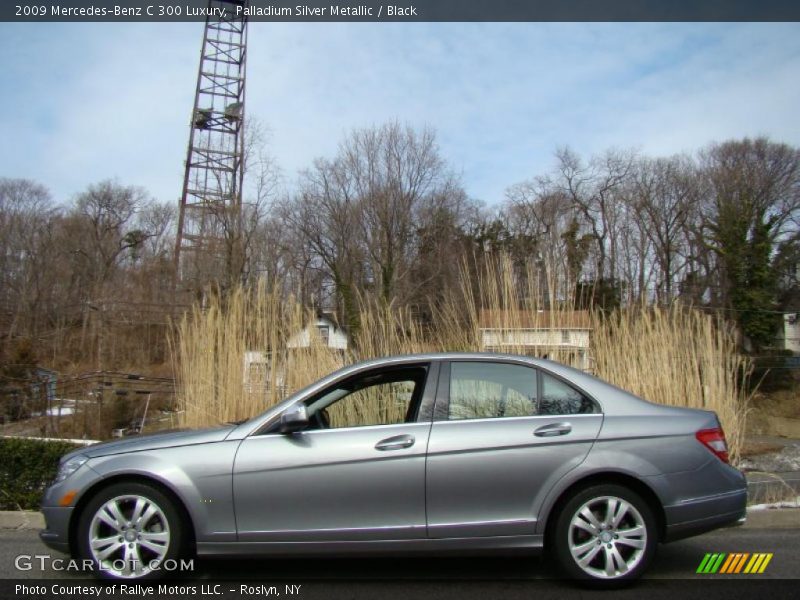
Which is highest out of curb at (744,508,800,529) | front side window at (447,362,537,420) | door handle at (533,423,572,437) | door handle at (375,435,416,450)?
front side window at (447,362,537,420)

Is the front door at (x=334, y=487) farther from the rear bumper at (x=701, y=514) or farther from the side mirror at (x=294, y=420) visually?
the rear bumper at (x=701, y=514)

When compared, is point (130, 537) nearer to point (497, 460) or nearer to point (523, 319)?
point (497, 460)

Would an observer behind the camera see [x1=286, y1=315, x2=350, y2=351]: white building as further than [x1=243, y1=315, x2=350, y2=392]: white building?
Yes

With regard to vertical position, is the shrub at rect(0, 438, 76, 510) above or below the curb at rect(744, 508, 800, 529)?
above

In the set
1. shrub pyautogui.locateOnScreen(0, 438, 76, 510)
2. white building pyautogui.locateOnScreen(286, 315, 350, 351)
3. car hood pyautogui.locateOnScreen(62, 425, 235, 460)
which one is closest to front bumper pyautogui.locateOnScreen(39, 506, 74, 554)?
car hood pyautogui.locateOnScreen(62, 425, 235, 460)

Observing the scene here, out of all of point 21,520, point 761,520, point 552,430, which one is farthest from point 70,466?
point 761,520

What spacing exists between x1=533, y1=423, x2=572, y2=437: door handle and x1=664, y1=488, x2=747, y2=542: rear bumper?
0.78 m

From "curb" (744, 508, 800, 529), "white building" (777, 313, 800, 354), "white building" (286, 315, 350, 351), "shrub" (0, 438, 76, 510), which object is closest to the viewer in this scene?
"curb" (744, 508, 800, 529)

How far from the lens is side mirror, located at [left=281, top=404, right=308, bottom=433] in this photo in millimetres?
4215

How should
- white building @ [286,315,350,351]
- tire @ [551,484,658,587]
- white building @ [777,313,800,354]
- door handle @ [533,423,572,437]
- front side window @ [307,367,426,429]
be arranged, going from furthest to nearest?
1. white building @ [777,313,800,354]
2. white building @ [286,315,350,351]
3. front side window @ [307,367,426,429]
4. door handle @ [533,423,572,437]
5. tire @ [551,484,658,587]

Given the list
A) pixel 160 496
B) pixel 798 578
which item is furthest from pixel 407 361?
pixel 798 578

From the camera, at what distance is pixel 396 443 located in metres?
4.21

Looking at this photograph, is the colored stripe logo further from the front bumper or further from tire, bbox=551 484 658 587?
the front bumper

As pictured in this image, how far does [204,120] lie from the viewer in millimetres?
32031
